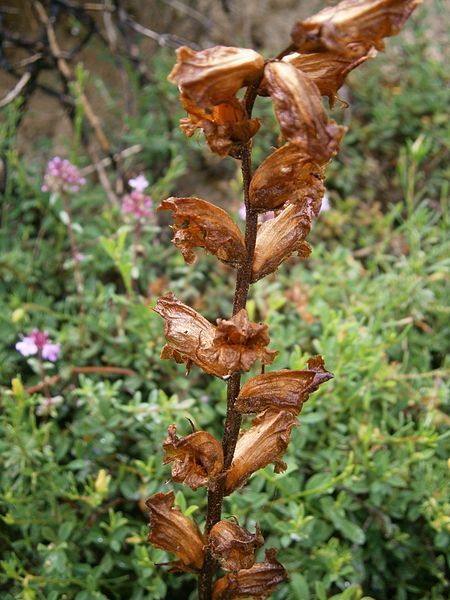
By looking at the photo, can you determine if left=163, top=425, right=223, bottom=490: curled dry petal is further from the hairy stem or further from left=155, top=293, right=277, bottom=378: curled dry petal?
left=155, top=293, right=277, bottom=378: curled dry petal

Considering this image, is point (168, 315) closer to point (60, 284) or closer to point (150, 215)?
point (150, 215)

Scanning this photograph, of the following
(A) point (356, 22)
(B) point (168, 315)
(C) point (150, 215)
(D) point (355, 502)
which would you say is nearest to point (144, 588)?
(D) point (355, 502)

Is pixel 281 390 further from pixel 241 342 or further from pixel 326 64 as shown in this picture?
pixel 326 64

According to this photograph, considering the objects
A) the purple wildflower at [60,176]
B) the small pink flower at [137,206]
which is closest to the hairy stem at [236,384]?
the small pink flower at [137,206]

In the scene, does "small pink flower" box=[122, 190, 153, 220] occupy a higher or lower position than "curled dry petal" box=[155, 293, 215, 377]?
lower

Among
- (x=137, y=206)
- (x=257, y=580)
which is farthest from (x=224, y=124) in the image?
(x=137, y=206)

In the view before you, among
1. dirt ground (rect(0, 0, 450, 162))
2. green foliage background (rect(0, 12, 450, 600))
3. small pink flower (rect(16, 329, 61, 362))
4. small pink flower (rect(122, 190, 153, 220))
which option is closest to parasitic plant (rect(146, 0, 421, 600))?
green foliage background (rect(0, 12, 450, 600))
